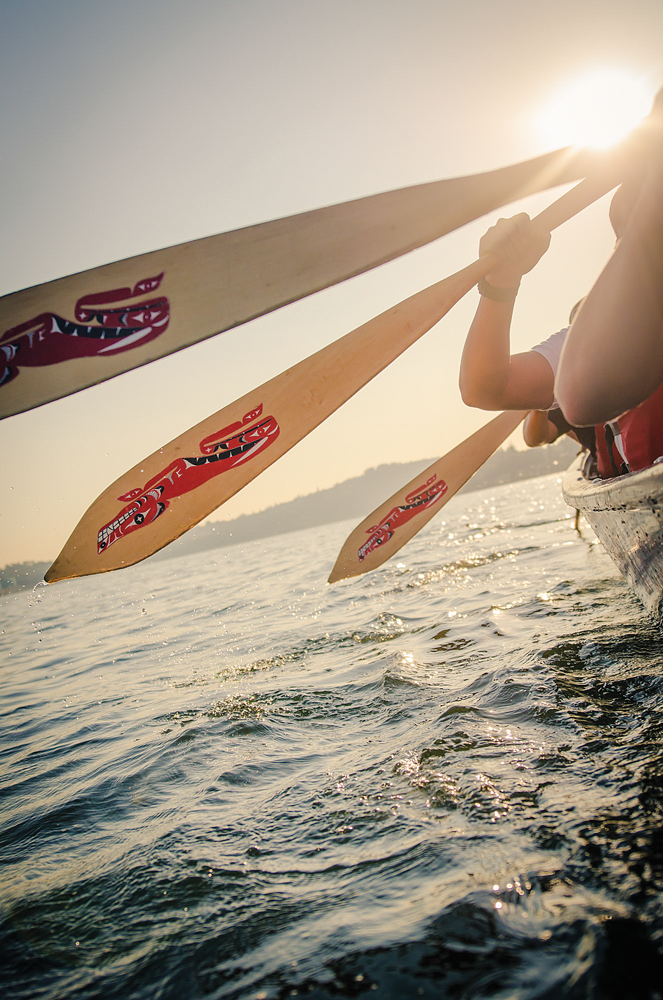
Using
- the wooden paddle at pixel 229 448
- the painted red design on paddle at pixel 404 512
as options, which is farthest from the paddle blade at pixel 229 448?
the painted red design on paddle at pixel 404 512

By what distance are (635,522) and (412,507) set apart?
3895mm

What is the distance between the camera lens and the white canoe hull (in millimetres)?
2229

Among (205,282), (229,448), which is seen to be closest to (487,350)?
(205,282)

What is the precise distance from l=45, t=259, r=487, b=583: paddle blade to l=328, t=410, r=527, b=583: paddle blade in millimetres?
2920

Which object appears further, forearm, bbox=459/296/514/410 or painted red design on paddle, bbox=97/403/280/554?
painted red design on paddle, bbox=97/403/280/554

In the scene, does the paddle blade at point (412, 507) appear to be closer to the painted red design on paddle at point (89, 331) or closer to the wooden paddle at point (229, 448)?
the wooden paddle at point (229, 448)

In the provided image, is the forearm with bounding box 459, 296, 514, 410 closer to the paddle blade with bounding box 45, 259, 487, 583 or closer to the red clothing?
the red clothing

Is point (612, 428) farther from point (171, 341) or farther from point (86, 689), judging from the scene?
point (86, 689)

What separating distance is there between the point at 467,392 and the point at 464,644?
2225 millimetres

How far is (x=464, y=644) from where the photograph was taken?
13.5ft

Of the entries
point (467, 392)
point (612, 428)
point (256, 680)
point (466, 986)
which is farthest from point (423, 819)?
point (256, 680)

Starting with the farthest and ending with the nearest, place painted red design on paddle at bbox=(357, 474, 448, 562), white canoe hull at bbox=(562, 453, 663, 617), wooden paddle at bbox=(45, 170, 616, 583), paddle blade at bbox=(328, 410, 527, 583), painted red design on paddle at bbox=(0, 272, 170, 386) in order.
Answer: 1. painted red design on paddle at bbox=(357, 474, 448, 562)
2. paddle blade at bbox=(328, 410, 527, 583)
3. wooden paddle at bbox=(45, 170, 616, 583)
4. painted red design on paddle at bbox=(0, 272, 170, 386)
5. white canoe hull at bbox=(562, 453, 663, 617)

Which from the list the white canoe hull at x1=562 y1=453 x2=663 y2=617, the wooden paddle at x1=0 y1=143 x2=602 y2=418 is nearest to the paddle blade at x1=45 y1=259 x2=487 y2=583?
the wooden paddle at x1=0 y1=143 x2=602 y2=418

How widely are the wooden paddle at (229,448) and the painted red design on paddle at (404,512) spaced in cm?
316
